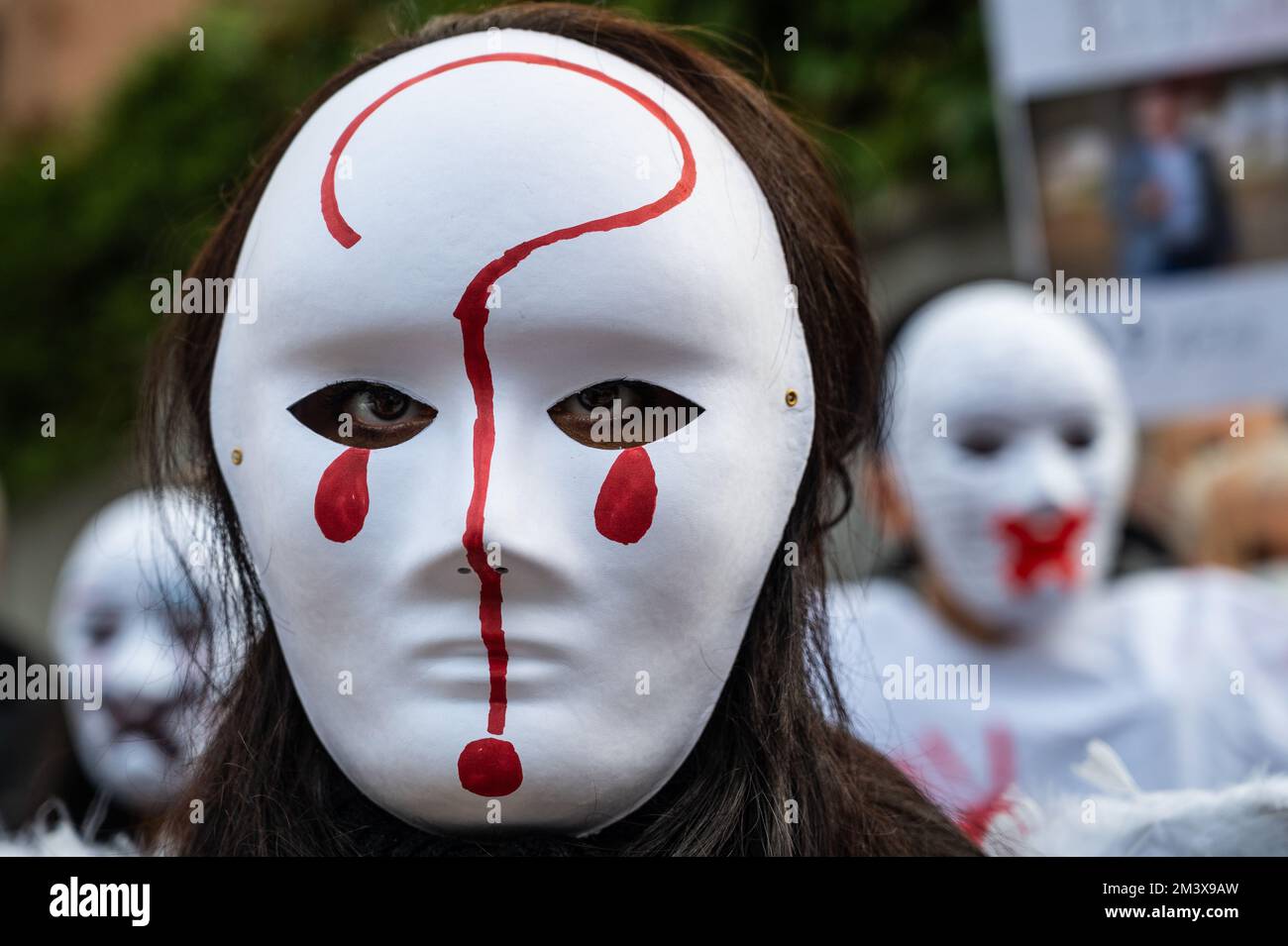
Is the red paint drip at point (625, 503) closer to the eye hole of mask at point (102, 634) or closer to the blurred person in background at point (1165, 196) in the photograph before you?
the eye hole of mask at point (102, 634)

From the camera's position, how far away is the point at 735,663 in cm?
184

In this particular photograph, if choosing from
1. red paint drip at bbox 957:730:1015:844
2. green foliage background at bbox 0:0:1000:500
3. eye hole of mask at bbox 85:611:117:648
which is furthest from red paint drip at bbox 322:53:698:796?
green foliage background at bbox 0:0:1000:500

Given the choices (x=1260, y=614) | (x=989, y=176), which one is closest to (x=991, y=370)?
(x=1260, y=614)

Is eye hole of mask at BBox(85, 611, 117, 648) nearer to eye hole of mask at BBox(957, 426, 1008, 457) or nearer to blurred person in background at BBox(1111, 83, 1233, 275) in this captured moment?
eye hole of mask at BBox(957, 426, 1008, 457)

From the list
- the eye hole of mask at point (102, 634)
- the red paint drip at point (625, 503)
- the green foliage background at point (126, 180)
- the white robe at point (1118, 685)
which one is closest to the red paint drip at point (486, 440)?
the red paint drip at point (625, 503)

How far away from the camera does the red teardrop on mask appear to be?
5.35 feet

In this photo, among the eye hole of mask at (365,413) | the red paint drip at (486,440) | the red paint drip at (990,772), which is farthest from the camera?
the red paint drip at (990,772)

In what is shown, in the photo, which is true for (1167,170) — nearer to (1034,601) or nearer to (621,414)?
(1034,601)

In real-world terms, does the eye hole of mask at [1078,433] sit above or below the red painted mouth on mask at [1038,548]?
above

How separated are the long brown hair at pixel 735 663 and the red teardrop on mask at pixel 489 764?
130mm

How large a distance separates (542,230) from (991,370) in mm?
2200

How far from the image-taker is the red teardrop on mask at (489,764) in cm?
Result: 163

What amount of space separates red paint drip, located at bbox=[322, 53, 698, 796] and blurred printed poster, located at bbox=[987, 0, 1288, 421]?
2.92 m

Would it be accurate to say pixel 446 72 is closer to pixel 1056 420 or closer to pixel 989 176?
pixel 1056 420
